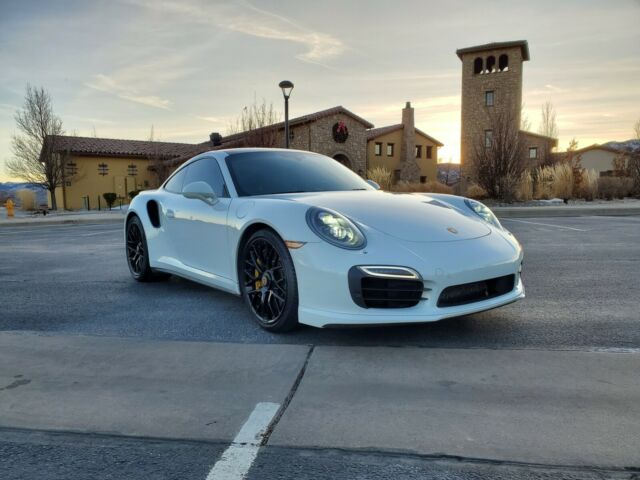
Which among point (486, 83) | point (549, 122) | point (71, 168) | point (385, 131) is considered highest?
point (486, 83)

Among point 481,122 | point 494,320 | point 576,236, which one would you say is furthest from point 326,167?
point 481,122

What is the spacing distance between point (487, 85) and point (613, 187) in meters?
24.9

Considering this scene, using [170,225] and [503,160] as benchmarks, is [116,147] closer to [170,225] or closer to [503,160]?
[503,160]

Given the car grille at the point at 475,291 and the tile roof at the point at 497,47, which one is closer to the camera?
the car grille at the point at 475,291

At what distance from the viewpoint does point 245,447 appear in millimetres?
1894

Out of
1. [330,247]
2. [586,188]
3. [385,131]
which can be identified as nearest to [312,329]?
[330,247]

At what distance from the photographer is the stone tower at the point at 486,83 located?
138 feet

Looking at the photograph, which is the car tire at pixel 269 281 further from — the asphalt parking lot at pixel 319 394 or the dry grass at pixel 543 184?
the dry grass at pixel 543 184

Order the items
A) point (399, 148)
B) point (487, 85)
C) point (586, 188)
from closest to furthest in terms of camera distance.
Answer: point (586, 188)
point (487, 85)
point (399, 148)

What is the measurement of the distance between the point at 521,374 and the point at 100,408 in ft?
6.86

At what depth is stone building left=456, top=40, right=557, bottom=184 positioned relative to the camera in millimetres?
42000

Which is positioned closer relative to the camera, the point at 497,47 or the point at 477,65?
the point at 497,47

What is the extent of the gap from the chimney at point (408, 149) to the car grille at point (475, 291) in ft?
140

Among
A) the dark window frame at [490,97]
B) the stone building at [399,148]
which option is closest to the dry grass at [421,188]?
the stone building at [399,148]
